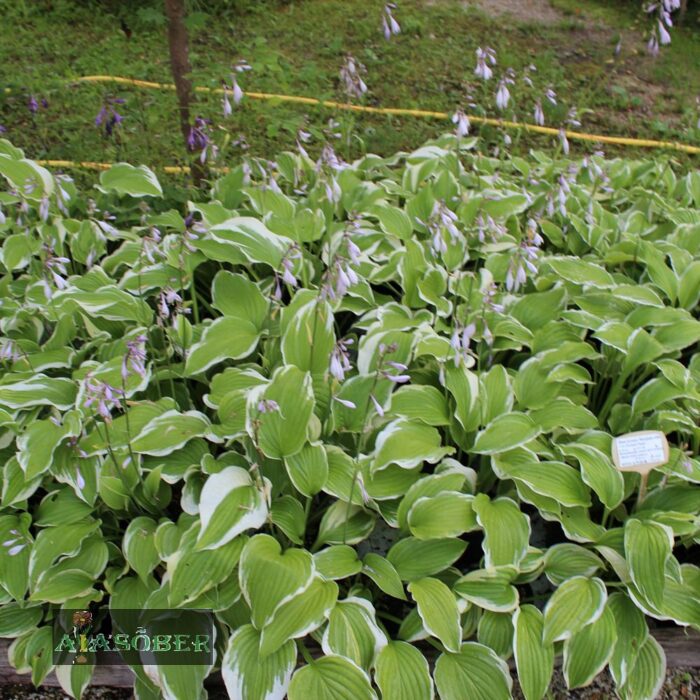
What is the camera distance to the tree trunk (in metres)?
3.37

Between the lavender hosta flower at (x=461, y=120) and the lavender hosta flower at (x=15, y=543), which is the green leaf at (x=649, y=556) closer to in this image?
the lavender hosta flower at (x=461, y=120)

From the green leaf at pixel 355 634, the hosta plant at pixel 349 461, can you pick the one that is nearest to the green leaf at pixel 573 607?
the hosta plant at pixel 349 461

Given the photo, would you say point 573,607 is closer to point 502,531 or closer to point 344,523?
point 502,531

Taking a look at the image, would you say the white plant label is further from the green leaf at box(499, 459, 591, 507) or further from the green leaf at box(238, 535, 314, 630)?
the green leaf at box(238, 535, 314, 630)

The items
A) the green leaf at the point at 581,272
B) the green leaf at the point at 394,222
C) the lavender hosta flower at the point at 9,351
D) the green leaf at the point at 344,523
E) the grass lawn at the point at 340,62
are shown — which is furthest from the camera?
the grass lawn at the point at 340,62

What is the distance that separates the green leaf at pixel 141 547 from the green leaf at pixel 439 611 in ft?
2.46

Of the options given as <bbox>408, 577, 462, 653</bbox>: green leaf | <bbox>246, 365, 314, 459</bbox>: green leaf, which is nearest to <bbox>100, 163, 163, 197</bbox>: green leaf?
<bbox>246, 365, 314, 459</bbox>: green leaf

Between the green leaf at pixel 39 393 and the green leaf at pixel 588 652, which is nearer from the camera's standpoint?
the green leaf at pixel 588 652

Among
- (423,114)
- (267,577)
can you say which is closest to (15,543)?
(267,577)

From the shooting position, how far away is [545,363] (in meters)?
2.47

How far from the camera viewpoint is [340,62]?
5.94 m

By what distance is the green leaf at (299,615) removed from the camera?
5.88 ft

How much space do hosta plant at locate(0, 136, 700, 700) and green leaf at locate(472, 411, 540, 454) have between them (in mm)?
10

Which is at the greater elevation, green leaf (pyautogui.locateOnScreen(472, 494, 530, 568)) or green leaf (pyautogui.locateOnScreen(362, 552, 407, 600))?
green leaf (pyautogui.locateOnScreen(472, 494, 530, 568))
